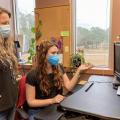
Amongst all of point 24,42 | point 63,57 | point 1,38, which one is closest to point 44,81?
point 1,38

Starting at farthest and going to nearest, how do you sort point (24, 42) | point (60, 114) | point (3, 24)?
point (24, 42) → point (3, 24) → point (60, 114)

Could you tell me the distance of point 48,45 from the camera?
75.5 inches

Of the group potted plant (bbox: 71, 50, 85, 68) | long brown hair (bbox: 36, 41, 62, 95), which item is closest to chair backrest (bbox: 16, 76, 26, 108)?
long brown hair (bbox: 36, 41, 62, 95)

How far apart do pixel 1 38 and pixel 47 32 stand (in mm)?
1859

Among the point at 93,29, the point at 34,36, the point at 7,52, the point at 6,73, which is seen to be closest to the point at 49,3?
the point at 34,36

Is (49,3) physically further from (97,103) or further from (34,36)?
(97,103)

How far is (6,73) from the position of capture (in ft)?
4.67

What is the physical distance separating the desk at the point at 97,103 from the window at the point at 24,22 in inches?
86.4

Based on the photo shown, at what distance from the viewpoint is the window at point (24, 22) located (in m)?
3.75

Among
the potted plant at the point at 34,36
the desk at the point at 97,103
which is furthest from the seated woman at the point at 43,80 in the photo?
the potted plant at the point at 34,36

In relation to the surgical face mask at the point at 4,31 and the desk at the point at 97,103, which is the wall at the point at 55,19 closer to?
the desk at the point at 97,103

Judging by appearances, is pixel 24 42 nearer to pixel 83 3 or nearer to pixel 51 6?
pixel 51 6

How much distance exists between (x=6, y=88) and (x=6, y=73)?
11 cm

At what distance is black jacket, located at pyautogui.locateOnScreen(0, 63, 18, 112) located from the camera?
4.59ft
